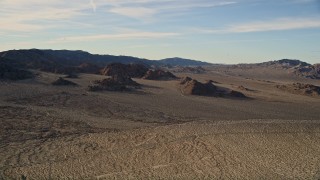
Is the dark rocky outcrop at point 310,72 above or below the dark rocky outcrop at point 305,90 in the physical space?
above

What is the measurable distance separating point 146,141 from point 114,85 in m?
16.4

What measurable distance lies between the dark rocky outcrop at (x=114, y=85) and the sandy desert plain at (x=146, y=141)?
4831 mm

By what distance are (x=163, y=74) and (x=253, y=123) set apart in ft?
90.3

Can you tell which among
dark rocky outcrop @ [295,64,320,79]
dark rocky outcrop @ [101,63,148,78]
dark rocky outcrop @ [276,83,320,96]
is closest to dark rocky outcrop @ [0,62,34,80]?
dark rocky outcrop @ [101,63,148,78]

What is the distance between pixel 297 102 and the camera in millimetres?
31984

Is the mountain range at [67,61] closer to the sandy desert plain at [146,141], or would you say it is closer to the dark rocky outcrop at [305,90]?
the sandy desert plain at [146,141]

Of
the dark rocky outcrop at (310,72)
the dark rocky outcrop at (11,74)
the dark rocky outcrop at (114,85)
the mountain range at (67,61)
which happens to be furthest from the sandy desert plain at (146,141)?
the dark rocky outcrop at (310,72)

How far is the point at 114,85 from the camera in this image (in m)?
33.2

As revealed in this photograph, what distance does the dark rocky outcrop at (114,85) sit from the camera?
1258 inches

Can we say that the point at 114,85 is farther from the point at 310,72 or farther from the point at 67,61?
the point at 310,72

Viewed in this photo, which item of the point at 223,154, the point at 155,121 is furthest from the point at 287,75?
the point at 223,154

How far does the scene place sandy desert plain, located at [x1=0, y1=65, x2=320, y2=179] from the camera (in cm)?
1395

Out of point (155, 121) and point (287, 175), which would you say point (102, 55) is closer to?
point (155, 121)

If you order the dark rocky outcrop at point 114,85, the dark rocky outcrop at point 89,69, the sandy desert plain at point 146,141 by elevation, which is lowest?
the sandy desert plain at point 146,141
